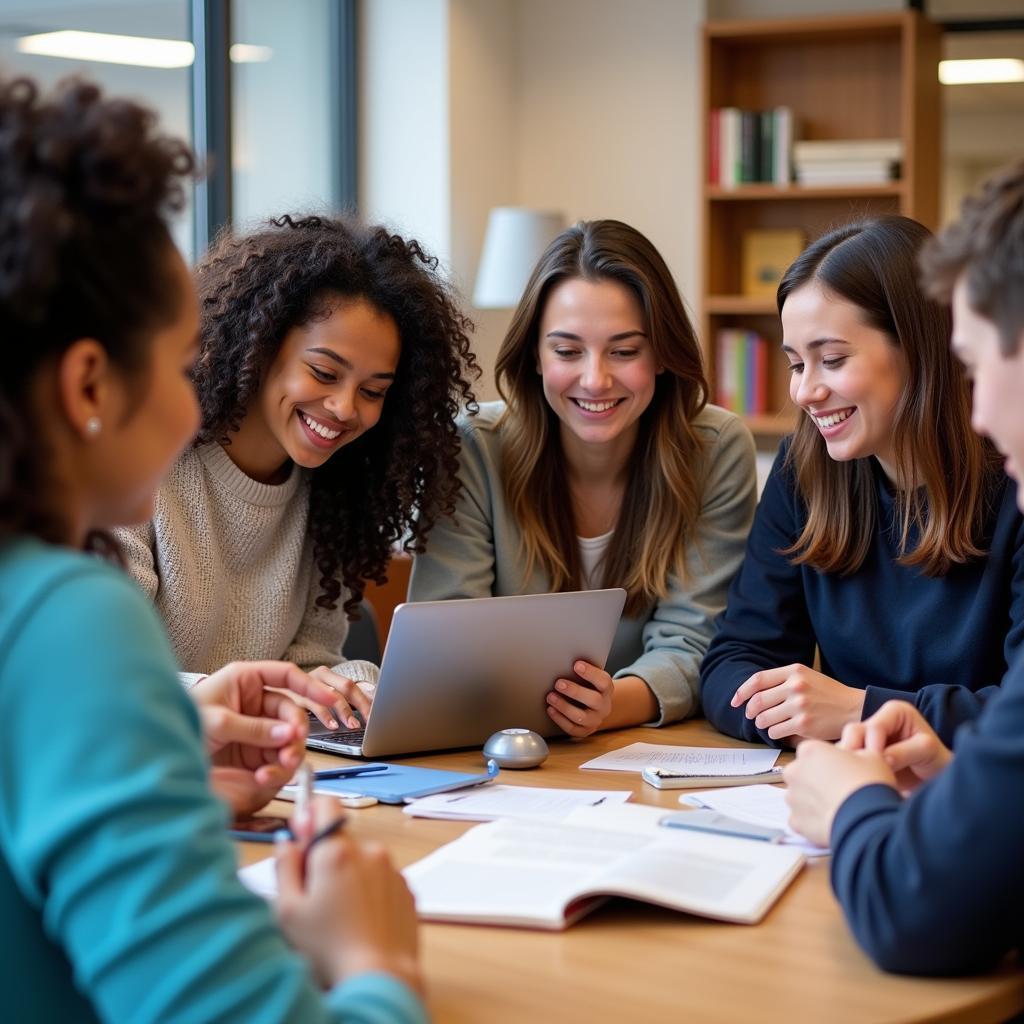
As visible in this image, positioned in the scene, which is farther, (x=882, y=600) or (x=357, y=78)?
(x=357, y=78)

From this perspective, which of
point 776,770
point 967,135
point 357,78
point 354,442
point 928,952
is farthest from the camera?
point 967,135

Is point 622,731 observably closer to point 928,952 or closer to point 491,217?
point 928,952

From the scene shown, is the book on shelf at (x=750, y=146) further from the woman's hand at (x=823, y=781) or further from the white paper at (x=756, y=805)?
the woman's hand at (x=823, y=781)

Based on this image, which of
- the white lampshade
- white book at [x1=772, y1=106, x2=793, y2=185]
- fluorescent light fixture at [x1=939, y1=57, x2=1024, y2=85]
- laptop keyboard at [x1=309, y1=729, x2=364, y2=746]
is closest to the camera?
laptop keyboard at [x1=309, y1=729, x2=364, y2=746]

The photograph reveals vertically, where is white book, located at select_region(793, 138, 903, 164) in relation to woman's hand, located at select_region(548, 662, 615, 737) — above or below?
above

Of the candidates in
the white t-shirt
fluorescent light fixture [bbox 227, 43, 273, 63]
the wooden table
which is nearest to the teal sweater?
the wooden table

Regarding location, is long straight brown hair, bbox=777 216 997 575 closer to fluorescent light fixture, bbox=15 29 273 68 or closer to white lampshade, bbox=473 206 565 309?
fluorescent light fixture, bbox=15 29 273 68

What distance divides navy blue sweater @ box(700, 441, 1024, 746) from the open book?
48 centimetres

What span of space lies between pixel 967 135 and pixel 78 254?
909cm

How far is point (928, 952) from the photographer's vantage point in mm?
992

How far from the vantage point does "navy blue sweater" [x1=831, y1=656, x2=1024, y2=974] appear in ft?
3.06

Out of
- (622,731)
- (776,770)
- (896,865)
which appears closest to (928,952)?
(896,865)

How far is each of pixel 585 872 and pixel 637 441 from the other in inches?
48.0

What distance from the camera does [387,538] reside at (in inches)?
84.3
